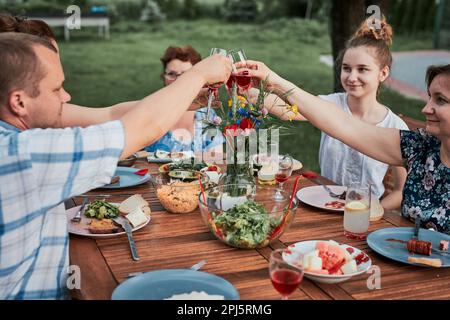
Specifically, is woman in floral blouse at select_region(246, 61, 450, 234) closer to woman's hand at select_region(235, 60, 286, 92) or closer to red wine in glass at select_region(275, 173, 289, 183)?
woman's hand at select_region(235, 60, 286, 92)

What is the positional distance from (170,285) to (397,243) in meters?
0.84

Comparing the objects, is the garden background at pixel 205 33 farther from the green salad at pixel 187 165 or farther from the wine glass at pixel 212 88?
the wine glass at pixel 212 88

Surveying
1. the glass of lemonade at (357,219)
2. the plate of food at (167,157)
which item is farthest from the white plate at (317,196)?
the plate of food at (167,157)

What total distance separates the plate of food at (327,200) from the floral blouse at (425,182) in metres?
0.19

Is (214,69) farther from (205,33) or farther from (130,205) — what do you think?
(205,33)

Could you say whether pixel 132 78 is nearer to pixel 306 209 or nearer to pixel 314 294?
pixel 306 209

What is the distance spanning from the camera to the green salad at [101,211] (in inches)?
83.5

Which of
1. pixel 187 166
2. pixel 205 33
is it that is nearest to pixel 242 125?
pixel 187 166

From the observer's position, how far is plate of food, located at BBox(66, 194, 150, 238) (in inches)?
78.5

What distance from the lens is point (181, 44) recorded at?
1427 centimetres

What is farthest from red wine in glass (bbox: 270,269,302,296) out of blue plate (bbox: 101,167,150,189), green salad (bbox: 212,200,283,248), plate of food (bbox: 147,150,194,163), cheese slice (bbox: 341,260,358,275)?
plate of food (bbox: 147,150,194,163)

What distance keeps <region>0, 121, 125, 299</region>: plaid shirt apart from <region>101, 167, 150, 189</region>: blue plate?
95 centimetres
